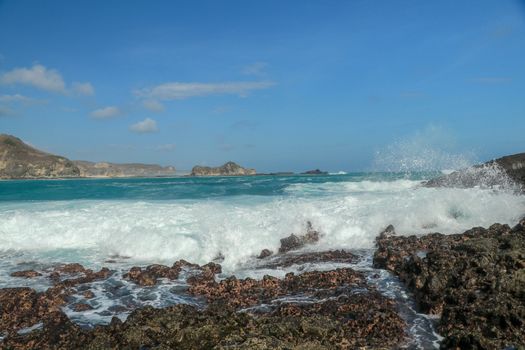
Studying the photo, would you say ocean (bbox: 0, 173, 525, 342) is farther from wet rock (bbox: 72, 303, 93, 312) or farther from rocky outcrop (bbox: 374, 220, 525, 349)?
rocky outcrop (bbox: 374, 220, 525, 349)

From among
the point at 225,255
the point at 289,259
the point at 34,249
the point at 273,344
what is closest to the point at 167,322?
the point at 273,344

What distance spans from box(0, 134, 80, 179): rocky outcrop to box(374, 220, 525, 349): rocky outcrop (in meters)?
132

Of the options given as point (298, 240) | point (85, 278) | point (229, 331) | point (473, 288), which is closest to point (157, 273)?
point (85, 278)

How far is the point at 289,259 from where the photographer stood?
1163cm

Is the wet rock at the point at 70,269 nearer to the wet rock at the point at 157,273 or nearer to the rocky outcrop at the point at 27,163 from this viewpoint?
the wet rock at the point at 157,273

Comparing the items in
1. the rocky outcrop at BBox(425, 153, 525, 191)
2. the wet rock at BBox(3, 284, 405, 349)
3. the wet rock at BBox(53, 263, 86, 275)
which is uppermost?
the rocky outcrop at BBox(425, 153, 525, 191)

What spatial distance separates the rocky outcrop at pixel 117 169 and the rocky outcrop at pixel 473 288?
495ft

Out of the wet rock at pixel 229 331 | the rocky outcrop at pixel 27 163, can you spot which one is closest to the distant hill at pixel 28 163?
the rocky outcrop at pixel 27 163

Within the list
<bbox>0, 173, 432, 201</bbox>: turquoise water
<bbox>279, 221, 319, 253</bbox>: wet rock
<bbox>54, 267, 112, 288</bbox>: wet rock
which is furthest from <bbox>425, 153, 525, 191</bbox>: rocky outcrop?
<bbox>54, 267, 112, 288</bbox>: wet rock

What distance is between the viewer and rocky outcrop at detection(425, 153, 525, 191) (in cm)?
2096

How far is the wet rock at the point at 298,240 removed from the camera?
13.2 m

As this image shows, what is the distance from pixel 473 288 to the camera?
→ 6.82 meters

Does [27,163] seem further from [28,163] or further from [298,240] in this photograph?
[298,240]

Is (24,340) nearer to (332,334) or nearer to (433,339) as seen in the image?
(332,334)
